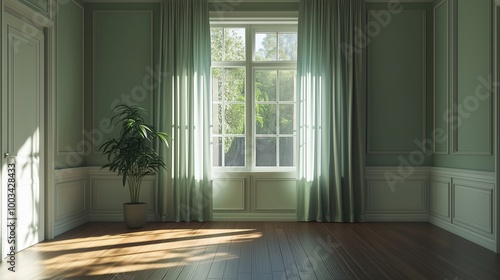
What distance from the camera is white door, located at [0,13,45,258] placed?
4.07 metres

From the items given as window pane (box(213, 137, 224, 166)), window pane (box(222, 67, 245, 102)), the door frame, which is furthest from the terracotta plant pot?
window pane (box(222, 67, 245, 102))

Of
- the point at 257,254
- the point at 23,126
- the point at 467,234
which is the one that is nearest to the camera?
the point at 257,254

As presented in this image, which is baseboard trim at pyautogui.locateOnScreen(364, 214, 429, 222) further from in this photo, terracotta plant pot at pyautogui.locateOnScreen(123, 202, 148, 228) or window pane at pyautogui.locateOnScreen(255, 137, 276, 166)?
terracotta plant pot at pyautogui.locateOnScreen(123, 202, 148, 228)

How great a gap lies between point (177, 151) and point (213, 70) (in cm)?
131

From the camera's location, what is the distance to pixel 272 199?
596cm

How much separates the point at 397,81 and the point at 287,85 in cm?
156

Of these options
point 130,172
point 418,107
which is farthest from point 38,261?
point 418,107

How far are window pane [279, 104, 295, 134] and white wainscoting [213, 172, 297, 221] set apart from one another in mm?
663

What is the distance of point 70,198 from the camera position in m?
5.40

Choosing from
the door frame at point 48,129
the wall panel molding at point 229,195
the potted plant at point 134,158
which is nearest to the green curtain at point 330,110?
the wall panel molding at point 229,195

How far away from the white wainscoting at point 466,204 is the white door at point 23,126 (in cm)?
483

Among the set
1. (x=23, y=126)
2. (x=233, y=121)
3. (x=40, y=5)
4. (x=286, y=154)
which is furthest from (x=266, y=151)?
(x=40, y=5)

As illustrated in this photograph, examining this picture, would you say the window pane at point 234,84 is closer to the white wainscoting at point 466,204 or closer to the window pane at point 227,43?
the window pane at point 227,43

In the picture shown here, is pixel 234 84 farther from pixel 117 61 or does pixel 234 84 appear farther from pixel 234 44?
pixel 117 61
